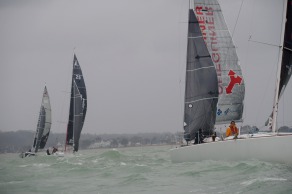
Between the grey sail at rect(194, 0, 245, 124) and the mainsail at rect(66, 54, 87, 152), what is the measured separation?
72.0 feet

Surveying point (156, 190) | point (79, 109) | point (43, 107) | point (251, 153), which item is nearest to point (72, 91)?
point (79, 109)

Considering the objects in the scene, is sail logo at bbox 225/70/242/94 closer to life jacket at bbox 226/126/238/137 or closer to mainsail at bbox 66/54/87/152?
life jacket at bbox 226/126/238/137

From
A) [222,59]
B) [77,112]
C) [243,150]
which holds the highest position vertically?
[222,59]

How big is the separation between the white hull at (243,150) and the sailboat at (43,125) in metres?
31.5

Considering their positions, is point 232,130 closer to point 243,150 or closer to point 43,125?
point 243,150

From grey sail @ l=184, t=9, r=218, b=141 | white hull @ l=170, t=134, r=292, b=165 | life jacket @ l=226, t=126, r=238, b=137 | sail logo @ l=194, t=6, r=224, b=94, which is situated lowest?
white hull @ l=170, t=134, r=292, b=165

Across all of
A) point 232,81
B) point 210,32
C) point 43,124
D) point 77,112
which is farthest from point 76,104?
point 232,81

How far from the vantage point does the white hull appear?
16641 mm

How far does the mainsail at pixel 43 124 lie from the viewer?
51.8 m

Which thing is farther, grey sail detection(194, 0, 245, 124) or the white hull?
grey sail detection(194, 0, 245, 124)

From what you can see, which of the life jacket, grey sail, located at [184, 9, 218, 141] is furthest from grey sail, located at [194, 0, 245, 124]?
the life jacket

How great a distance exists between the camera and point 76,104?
4553 centimetres

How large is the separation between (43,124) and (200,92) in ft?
103

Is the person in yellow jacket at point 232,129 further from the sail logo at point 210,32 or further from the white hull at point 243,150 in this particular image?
the sail logo at point 210,32
